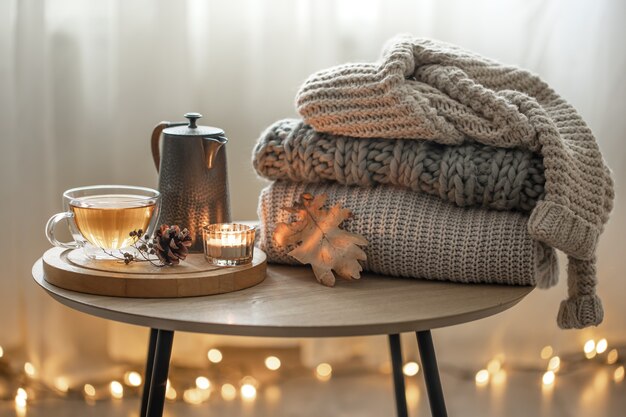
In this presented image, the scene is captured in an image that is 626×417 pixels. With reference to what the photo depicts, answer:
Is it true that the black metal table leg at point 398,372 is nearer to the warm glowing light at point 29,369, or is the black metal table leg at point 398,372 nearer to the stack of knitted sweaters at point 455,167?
the stack of knitted sweaters at point 455,167

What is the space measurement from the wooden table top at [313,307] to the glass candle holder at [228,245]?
42mm

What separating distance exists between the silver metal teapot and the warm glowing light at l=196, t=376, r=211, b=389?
66cm

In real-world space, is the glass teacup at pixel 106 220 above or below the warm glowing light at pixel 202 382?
above

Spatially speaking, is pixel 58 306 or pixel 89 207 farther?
pixel 58 306

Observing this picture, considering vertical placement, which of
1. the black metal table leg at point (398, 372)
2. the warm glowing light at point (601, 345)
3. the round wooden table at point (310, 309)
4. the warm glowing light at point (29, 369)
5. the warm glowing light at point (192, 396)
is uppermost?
the round wooden table at point (310, 309)

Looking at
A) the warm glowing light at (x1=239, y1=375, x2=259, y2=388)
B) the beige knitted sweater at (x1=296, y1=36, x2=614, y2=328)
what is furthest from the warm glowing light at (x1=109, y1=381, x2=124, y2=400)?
the beige knitted sweater at (x1=296, y1=36, x2=614, y2=328)

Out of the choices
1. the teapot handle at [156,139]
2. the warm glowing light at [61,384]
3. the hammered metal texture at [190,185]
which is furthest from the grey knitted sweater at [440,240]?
the warm glowing light at [61,384]

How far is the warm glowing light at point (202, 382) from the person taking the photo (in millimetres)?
1649

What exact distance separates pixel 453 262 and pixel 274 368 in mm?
776

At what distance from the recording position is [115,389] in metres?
1.63

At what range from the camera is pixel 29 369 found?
1590 millimetres

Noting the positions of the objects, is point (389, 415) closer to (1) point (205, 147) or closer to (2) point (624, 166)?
(2) point (624, 166)

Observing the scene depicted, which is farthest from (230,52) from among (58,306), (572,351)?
(572,351)

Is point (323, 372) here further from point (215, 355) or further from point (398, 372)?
point (398, 372)
